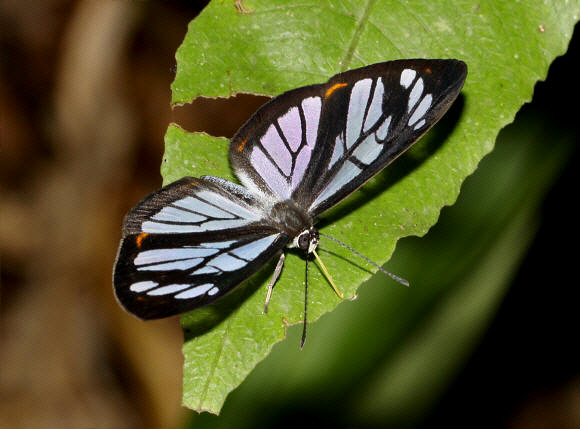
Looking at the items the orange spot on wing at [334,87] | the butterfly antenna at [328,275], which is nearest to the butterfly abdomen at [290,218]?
the butterfly antenna at [328,275]

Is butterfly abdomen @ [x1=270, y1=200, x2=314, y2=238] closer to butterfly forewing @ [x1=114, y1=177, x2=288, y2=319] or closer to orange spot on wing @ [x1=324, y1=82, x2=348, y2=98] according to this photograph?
butterfly forewing @ [x1=114, y1=177, x2=288, y2=319]

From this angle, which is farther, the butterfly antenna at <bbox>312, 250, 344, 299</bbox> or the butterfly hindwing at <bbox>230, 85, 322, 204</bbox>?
the butterfly hindwing at <bbox>230, 85, 322, 204</bbox>

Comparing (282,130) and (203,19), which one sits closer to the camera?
(203,19)

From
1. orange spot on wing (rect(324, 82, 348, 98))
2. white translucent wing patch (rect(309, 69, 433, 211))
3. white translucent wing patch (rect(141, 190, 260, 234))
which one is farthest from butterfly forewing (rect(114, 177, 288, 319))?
orange spot on wing (rect(324, 82, 348, 98))

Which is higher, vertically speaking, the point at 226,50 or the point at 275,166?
the point at 226,50

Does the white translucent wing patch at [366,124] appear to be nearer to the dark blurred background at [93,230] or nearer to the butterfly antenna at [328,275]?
the butterfly antenna at [328,275]

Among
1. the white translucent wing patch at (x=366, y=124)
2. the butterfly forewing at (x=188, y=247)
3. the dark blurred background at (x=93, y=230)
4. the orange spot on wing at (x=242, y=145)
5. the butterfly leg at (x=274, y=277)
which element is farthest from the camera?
the dark blurred background at (x=93, y=230)

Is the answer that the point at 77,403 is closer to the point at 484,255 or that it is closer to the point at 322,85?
the point at 484,255

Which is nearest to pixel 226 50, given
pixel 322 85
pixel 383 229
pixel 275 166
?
pixel 322 85
